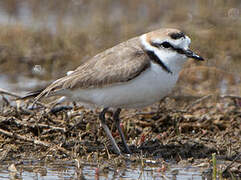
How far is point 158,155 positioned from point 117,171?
0.78 metres

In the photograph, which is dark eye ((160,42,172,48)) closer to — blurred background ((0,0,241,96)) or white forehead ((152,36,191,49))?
white forehead ((152,36,191,49))

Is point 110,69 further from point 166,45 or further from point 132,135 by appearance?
point 132,135

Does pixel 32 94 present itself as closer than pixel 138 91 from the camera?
No

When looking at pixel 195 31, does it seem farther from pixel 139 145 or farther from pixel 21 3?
pixel 139 145

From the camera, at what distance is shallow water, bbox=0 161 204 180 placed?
488 cm

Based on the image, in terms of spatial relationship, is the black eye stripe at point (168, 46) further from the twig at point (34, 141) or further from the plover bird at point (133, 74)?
the twig at point (34, 141)

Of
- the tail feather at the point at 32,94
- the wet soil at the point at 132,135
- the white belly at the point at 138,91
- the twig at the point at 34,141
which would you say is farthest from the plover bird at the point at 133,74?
the twig at the point at 34,141

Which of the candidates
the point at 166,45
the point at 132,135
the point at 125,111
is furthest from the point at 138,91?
the point at 125,111

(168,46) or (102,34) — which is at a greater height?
(102,34)

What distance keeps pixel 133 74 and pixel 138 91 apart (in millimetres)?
171

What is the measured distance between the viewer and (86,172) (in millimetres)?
5008

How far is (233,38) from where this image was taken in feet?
33.8

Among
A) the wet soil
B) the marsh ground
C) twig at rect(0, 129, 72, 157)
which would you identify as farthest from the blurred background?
twig at rect(0, 129, 72, 157)

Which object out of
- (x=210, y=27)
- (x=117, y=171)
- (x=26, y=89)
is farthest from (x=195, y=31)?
(x=117, y=171)
